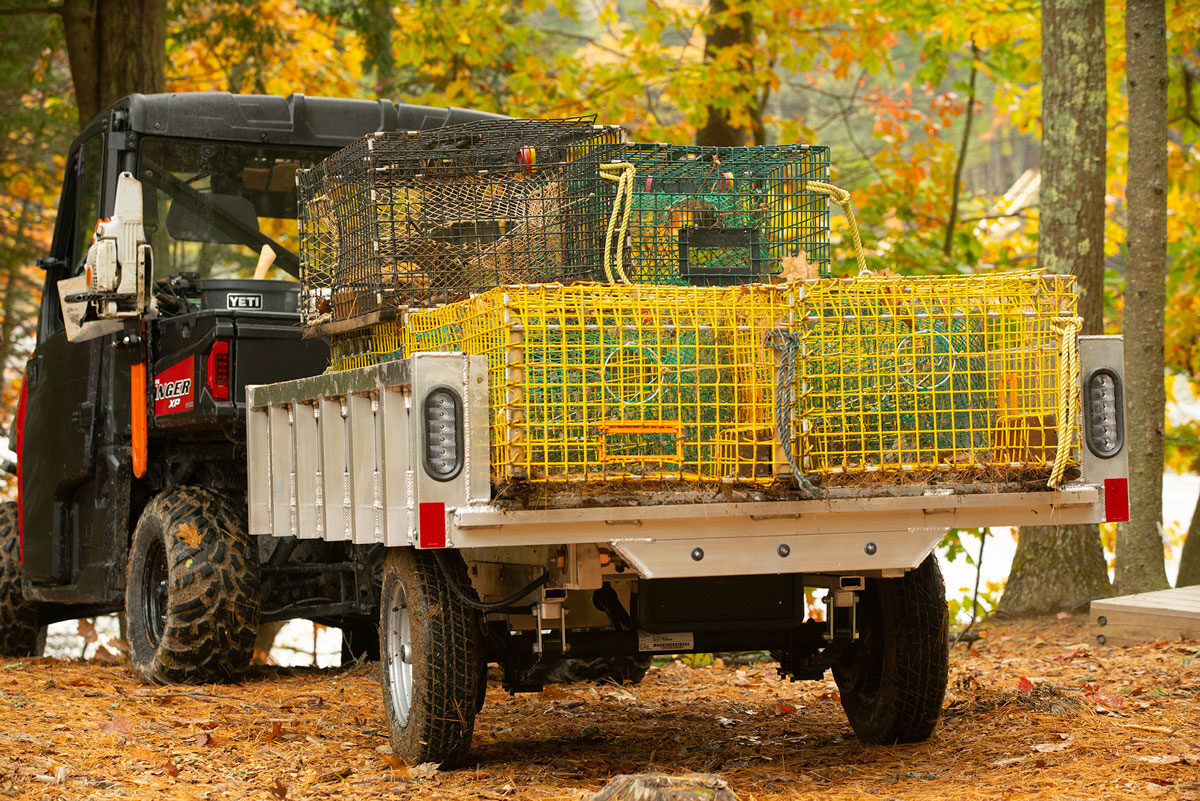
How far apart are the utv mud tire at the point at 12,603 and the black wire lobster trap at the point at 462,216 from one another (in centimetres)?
415

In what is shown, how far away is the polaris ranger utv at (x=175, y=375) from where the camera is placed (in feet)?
24.1

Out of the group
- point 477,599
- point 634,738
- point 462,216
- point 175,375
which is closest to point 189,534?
point 175,375

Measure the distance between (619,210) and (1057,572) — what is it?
5070 millimetres

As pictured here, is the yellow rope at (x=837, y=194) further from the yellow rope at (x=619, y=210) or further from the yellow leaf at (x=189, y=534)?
the yellow leaf at (x=189, y=534)

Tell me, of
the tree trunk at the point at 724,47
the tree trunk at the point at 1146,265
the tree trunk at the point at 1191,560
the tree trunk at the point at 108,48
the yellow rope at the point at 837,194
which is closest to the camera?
the yellow rope at the point at 837,194

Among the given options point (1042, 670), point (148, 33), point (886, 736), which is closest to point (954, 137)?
point (148, 33)

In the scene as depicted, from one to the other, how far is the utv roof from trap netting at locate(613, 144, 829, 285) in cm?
303

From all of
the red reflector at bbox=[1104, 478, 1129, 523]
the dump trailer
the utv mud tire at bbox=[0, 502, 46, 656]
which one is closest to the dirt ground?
the dump trailer

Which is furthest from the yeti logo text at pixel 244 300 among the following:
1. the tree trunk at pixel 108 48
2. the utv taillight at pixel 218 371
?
the tree trunk at pixel 108 48

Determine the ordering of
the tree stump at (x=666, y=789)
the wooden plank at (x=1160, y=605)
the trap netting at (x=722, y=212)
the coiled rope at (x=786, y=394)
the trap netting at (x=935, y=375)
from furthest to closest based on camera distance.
Answer: the wooden plank at (x=1160, y=605) → the trap netting at (x=722, y=212) → the trap netting at (x=935, y=375) → the coiled rope at (x=786, y=394) → the tree stump at (x=666, y=789)

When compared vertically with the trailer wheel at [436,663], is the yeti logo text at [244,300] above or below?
above

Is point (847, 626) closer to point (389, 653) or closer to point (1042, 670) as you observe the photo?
point (389, 653)

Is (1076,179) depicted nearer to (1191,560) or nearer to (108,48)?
(1191,560)

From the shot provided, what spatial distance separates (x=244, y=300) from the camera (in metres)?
7.68
